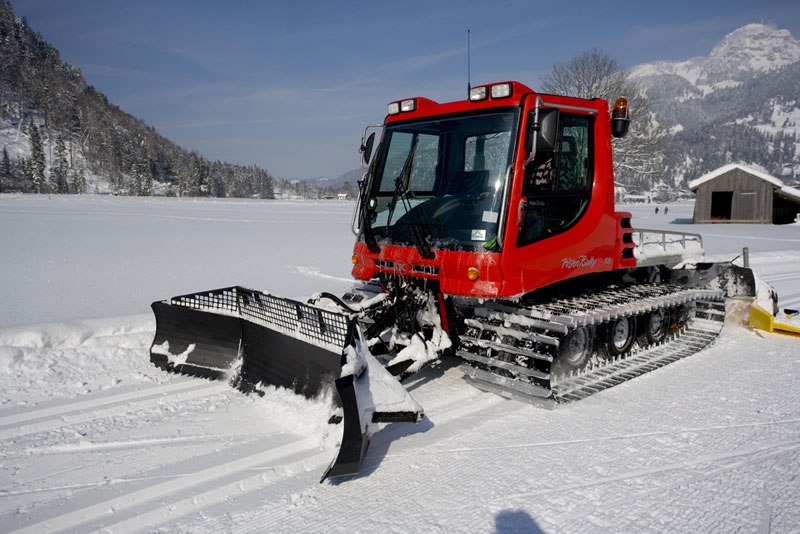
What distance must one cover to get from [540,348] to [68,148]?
414ft

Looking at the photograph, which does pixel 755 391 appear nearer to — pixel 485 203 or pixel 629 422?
pixel 629 422

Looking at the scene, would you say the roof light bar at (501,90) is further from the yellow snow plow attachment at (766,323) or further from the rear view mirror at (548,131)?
the yellow snow plow attachment at (766,323)

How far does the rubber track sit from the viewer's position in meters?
4.38

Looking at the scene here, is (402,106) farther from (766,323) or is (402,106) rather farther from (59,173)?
(59,173)

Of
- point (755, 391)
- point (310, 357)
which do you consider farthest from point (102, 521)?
point (755, 391)

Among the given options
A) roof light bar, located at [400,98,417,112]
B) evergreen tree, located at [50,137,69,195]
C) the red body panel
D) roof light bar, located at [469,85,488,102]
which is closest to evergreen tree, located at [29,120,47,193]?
evergreen tree, located at [50,137,69,195]

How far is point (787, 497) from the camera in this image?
123 inches

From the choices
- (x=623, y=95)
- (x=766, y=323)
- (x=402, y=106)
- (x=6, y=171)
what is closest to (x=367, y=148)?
(x=402, y=106)

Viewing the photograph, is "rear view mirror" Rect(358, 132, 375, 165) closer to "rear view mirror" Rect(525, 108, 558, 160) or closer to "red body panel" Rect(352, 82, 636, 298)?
"red body panel" Rect(352, 82, 636, 298)

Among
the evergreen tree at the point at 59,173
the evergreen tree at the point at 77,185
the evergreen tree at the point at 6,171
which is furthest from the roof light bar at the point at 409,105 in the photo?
the evergreen tree at the point at 6,171

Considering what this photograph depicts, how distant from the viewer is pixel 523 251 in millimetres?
4457

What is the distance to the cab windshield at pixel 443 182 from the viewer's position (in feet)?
14.6

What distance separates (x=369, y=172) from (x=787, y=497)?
4.06 m

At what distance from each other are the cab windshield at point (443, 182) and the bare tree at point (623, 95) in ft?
76.7
